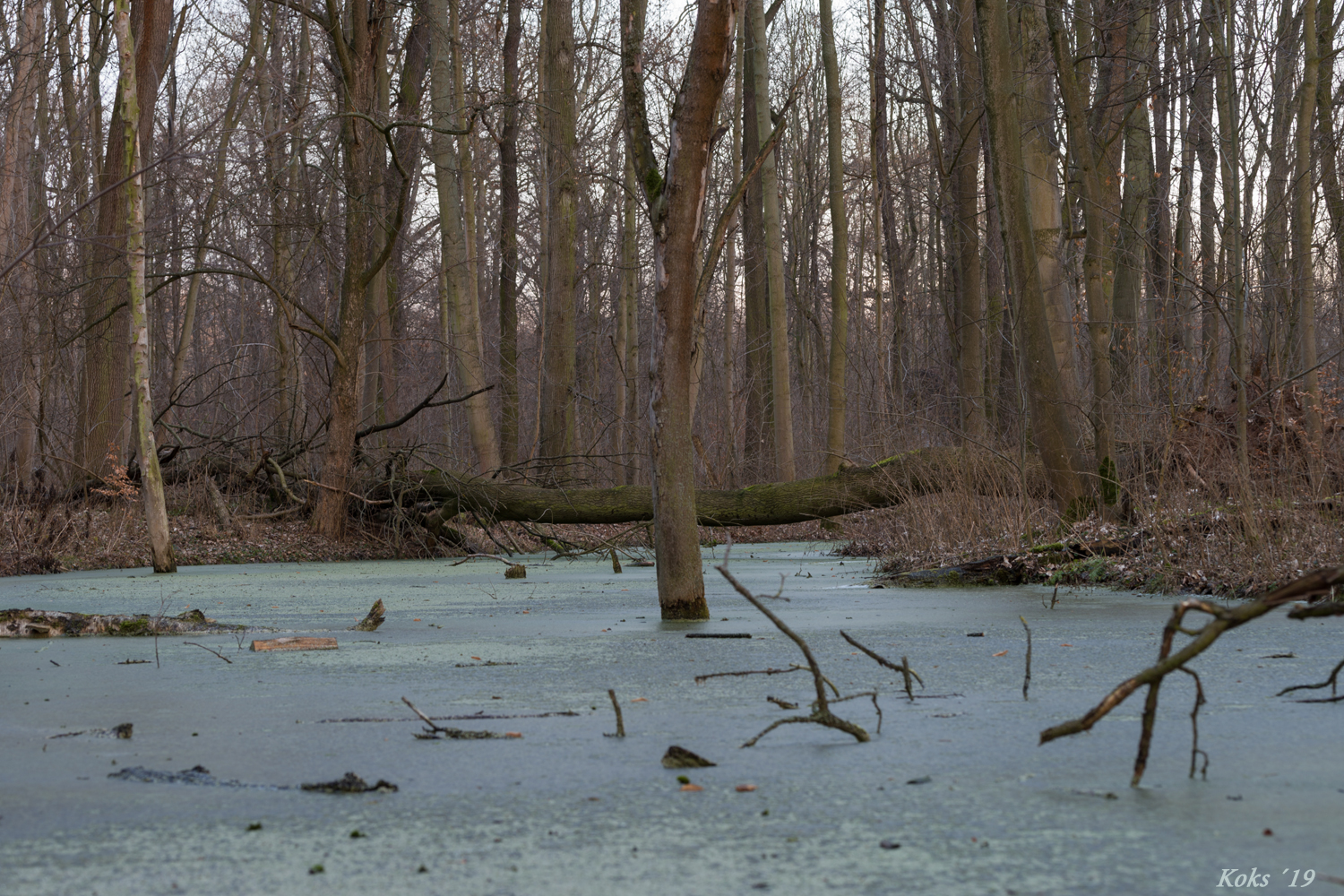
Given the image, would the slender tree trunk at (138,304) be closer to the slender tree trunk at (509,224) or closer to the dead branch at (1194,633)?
the slender tree trunk at (509,224)

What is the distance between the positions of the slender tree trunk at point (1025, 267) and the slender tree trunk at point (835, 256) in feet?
26.2

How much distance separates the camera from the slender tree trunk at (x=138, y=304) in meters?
10.3

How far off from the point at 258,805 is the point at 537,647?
108 inches

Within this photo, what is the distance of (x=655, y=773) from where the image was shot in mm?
2674

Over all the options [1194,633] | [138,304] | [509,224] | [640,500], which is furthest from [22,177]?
[1194,633]

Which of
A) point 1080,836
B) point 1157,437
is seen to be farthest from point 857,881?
point 1157,437

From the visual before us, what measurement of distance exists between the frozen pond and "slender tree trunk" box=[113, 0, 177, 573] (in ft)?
17.3

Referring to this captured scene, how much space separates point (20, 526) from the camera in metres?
11.4

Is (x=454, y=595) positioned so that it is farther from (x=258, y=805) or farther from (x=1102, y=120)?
(x=1102, y=120)

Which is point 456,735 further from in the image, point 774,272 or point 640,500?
point 774,272

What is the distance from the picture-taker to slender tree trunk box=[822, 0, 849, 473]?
18.5 m

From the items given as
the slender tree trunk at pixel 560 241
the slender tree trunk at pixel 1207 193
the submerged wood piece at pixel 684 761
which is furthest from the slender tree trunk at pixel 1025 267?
the submerged wood piece at pixel 684 761

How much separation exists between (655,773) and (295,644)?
2862 mm

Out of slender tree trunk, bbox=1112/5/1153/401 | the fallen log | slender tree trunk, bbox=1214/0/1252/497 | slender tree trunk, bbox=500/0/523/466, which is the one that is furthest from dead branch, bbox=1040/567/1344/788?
slender tree trunk, bbox=500/0/523/466
